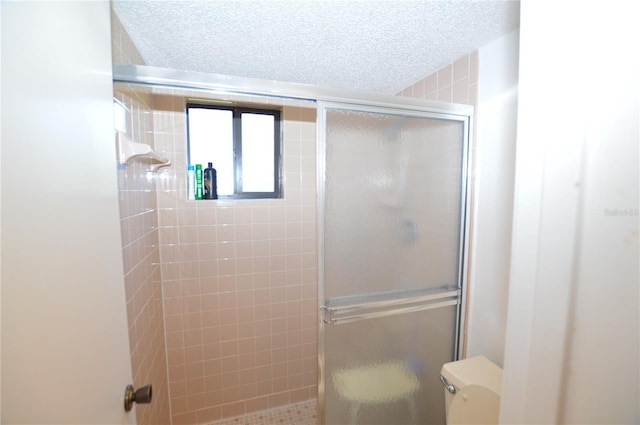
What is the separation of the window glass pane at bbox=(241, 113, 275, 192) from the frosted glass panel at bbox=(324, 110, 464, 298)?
3.05 feet

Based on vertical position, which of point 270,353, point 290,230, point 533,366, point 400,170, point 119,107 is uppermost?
point 119,107

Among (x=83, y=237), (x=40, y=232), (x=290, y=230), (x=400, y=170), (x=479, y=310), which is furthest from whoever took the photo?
(x=290, y=230)

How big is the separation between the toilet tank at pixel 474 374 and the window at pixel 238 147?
1.46m

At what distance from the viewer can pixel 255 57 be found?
55.5 inches

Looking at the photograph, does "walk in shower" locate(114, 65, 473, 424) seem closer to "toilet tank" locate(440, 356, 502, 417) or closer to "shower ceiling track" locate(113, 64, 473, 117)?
"shower ceiling track" locate(113, 64, 473, 117)

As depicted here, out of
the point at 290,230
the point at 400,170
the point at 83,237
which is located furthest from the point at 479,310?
the point at 83,237

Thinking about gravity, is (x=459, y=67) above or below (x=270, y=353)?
above

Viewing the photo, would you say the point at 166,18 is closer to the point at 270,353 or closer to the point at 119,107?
the point at 119,107

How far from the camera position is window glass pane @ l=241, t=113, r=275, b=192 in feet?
6.36

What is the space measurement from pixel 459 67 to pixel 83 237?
68.0 inches

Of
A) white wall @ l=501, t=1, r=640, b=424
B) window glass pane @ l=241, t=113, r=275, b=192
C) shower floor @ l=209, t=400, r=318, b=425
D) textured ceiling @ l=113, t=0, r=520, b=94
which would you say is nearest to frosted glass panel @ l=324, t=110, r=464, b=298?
textured ceiling @ l=113, t=0, r=520, b=94

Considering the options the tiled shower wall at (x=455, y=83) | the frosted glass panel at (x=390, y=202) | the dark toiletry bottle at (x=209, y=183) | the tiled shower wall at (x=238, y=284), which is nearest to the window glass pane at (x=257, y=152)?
the tiled shower wall at (x=238, y=284)

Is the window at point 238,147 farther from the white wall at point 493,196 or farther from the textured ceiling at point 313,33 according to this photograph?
the white wall at point 493,196

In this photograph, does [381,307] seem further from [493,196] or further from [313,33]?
[313,33]
